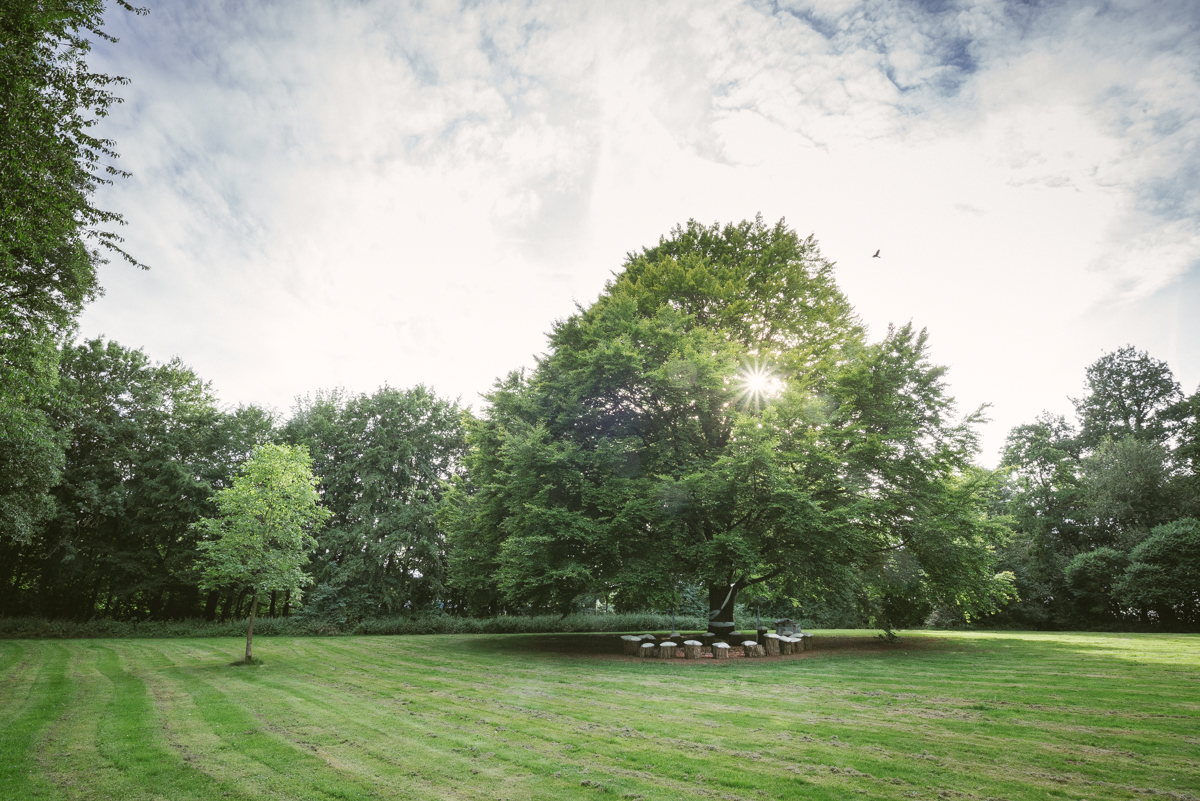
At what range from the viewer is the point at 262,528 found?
14398 millimetres

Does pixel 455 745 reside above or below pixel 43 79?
below

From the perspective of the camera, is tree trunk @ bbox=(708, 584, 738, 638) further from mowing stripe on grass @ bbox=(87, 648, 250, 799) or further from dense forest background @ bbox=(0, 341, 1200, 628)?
mowing stripe on grass @ bbox=(87, 648, 250, 799)

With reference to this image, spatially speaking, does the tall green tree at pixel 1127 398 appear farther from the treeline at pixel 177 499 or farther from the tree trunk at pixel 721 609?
the treeline at pixel 177 499

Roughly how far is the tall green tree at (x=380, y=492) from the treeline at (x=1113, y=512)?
3404 cm

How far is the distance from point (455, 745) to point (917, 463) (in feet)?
51.1

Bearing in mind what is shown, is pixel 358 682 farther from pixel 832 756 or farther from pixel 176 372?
pixel 176 372

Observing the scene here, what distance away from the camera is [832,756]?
5.51 metres

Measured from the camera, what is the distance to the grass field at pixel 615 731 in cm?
486

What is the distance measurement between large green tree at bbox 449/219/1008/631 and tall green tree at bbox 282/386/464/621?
35.6 feet

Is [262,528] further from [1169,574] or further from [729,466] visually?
[1169,574]

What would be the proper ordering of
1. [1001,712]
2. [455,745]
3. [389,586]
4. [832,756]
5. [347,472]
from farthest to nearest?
[347,472]
[389,586]
[1001,712]
[455,745]
[832,756]

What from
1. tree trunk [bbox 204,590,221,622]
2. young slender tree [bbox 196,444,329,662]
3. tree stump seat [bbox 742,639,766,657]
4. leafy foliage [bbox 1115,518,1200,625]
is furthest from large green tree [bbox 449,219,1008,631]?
tree trunk [bbox 204,590,221,622]

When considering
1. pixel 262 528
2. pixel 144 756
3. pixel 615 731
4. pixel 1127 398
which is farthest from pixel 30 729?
pixel 1127 398

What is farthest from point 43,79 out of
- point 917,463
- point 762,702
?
point 917,463
